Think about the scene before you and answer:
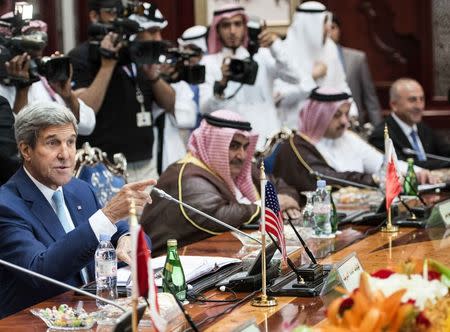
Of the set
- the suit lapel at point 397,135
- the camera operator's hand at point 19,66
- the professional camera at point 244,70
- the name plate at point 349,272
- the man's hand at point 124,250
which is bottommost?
the suit lapel at point 397,135

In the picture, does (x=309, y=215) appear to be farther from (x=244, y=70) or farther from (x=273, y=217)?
(x=244, y=70)

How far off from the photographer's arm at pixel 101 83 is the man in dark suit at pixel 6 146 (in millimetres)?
1228

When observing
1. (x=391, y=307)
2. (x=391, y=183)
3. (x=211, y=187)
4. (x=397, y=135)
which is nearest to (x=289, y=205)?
(x=211, y=187)

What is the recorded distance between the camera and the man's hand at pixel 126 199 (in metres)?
3.30

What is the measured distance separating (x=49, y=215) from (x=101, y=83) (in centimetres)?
239

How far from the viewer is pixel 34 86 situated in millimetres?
5312

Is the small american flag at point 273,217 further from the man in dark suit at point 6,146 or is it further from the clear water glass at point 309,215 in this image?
the man in dark suit at point 6,146

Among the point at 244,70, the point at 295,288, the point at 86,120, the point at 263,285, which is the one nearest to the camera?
the point at 263,285

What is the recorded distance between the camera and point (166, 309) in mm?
2881

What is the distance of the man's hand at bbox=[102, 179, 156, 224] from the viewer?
10.8 ft

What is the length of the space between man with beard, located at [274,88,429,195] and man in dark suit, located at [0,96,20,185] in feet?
6.54

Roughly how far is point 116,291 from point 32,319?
0.30 meters

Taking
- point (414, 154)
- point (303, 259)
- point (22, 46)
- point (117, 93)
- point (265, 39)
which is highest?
point (22, 46)

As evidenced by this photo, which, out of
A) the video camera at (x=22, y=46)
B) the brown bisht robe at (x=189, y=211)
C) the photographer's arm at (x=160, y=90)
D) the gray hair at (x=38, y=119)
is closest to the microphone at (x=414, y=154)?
the photographer's arm at (x=160, y=90)
